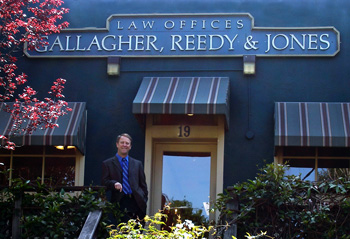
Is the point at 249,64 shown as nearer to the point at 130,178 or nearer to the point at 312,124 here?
the point at 312,124

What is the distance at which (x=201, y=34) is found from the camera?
13.1 metres

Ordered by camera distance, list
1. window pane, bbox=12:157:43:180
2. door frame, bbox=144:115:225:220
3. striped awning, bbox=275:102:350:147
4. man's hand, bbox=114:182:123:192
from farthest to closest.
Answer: window pane, bbox=12:157:43:180
door frame, bbox=144:115:225:220
striped awning, bbox=275:102:350:147
man's hand, bbox=114:182:123:192

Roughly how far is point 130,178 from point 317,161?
385cm

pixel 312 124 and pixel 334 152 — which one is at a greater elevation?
pixel 312 124

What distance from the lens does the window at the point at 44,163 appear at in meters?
12.8

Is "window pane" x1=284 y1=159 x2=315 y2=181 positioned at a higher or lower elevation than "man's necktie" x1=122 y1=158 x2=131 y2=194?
higher

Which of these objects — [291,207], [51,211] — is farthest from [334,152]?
[51,211]

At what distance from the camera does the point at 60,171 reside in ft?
42.1

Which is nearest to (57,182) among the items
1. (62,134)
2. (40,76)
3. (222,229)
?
(62,134)

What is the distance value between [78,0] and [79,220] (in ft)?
17.8

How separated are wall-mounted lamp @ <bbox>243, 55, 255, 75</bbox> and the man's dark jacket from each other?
11.1 ft

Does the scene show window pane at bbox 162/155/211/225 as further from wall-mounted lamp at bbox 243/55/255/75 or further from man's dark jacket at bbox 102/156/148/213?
man's dark jacket at bbox 102/156/148/213

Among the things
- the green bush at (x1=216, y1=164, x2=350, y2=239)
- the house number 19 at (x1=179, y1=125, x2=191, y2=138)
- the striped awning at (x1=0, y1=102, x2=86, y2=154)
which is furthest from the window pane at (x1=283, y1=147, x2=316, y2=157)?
the striped awning at (x1=0, y1=102, x2=86, y2=154)

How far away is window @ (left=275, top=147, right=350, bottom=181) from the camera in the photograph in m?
12.4
